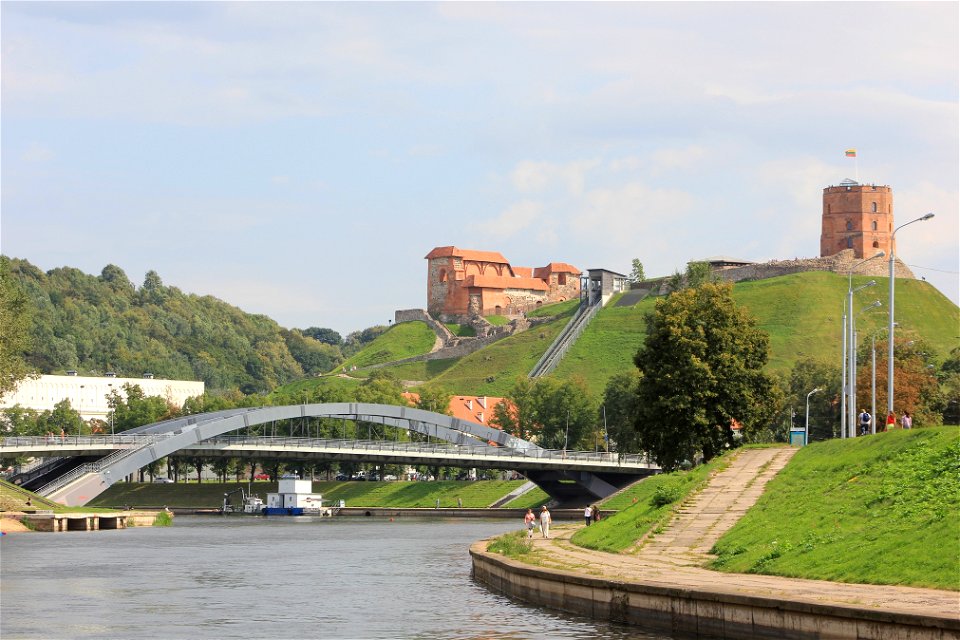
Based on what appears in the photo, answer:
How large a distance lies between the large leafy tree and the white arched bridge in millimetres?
31479

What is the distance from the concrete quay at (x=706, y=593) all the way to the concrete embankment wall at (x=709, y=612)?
0.02 m

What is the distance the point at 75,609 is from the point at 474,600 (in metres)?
9.42

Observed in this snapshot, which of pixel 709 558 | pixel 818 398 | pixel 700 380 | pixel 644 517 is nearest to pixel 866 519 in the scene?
pixel 709 558

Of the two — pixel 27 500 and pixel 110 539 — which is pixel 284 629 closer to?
pixel 110 539

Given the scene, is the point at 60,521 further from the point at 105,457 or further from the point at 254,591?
the point at 254,591

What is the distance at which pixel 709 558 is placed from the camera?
3084 centimetres

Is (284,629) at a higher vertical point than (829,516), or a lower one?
lower

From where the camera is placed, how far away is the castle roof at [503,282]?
190 meters

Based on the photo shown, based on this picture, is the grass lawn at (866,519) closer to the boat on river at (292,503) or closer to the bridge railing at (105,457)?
the bridge railing at (105,457)

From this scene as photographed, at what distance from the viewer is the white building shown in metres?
138

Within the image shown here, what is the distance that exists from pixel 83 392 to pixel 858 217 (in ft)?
296

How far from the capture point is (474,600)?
108 feet

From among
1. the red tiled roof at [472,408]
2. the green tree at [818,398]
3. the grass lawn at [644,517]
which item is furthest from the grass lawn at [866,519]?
the red tiled roof at [472,408]

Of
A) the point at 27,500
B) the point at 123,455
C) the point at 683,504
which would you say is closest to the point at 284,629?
the point at 683,504
